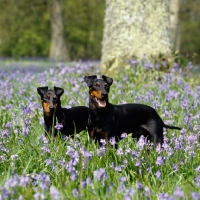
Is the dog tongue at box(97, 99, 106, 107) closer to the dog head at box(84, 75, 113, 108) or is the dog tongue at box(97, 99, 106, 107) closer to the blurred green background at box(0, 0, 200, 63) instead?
the dog head at box(84, 75, 113, 108)

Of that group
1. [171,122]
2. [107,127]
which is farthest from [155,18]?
[107,127]

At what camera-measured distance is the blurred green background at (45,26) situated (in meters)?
32.3

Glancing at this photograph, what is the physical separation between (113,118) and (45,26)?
133 feet

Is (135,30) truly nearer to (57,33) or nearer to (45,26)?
(57,33)

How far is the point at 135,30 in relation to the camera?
10898 mm

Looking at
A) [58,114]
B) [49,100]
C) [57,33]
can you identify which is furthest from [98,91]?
[57,33]

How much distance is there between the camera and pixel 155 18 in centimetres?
1090

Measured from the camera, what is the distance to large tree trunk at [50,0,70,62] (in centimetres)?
2545

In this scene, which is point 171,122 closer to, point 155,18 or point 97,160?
point 97,160

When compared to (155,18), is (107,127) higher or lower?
lower

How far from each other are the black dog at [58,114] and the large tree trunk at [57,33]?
19.6m

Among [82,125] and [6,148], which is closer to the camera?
[6,148]

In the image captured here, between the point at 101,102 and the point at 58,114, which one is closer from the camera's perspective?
the point at 101,102

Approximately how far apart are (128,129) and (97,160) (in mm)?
1434
